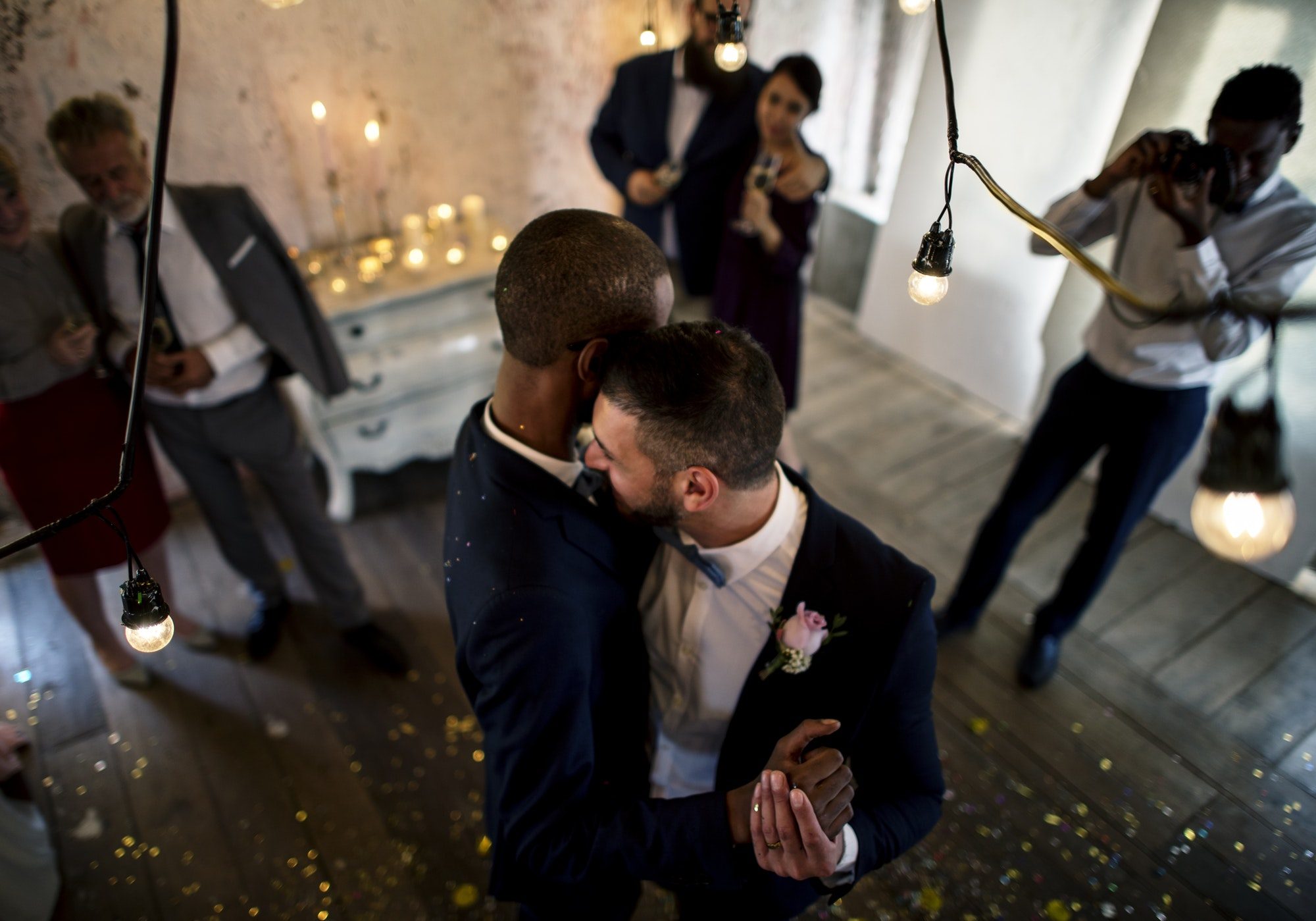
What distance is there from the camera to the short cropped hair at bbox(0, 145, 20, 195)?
1.97 metres

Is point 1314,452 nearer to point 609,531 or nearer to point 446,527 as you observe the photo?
point 609,531

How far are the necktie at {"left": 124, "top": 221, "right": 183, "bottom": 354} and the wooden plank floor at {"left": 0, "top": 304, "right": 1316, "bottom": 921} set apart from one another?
3.84 feet

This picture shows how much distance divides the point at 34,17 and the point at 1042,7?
359cm

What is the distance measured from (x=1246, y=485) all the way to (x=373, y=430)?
295 cm

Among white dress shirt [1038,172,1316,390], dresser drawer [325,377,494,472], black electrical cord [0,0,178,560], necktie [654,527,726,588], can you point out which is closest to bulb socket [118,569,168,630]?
black electrical cord [0,0,178,560]

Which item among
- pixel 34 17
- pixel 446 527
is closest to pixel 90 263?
pixel 34 17

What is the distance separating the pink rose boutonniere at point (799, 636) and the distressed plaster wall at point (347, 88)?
2811mm

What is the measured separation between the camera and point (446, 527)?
58.8 inches

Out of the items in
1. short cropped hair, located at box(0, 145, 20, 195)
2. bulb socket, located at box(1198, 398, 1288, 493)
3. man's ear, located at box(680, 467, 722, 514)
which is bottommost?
man's ear, located at box(680, 467, 722, 514)

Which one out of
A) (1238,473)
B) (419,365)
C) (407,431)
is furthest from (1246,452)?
→ (407,431)

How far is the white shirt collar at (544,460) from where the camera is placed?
1.38 metres

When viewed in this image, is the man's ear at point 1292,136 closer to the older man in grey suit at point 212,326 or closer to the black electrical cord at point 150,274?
the black electrical cord at point 150,274

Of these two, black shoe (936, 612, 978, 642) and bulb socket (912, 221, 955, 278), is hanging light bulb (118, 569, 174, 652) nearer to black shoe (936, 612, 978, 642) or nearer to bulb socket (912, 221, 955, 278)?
bulb socket (912, 221, 955, 278)

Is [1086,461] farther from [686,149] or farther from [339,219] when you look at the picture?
[339,219]
